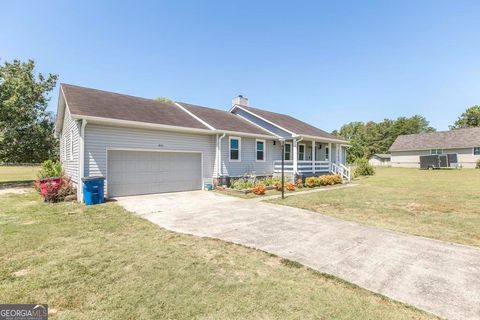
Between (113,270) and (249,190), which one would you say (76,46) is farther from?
(113,270)

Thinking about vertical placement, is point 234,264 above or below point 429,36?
below

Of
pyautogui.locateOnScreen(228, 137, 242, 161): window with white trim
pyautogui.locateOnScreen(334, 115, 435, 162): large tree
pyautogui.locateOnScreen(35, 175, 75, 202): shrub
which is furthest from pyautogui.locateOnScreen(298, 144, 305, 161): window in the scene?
pyautogui.locateOnScreen(334, 115, 435, 162): large tree

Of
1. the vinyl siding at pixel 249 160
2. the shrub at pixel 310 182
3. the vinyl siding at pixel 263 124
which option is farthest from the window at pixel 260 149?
the shrub at pixel 310 182

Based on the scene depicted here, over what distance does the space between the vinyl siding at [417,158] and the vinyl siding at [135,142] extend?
41.3 metres

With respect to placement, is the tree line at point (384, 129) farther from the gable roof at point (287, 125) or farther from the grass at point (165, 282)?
the grass at point (165, 282)

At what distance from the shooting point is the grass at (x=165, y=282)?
9.32 feet

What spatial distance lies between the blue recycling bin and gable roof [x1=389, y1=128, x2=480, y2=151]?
46.8 metres

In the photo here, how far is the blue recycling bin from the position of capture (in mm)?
9227

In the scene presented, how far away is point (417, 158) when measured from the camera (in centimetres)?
4194

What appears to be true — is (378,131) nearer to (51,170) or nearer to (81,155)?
(51,170)

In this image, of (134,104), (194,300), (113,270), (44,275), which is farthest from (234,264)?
(134,104)

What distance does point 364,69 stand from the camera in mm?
18062

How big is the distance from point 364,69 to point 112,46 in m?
17.0

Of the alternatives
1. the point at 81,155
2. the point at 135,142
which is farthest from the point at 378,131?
the point at 81,155
